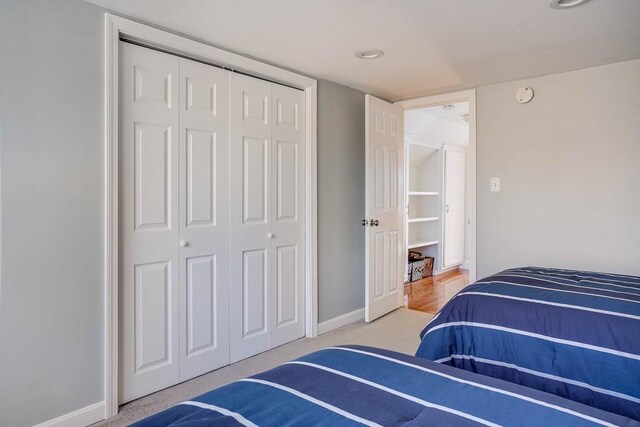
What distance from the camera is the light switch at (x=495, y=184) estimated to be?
137 inches

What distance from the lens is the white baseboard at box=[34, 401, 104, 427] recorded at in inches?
75.4

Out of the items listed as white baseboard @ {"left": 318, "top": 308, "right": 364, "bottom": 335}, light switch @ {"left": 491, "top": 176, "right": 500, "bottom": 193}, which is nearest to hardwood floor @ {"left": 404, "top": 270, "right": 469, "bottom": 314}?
white baseboard @ {"left": 318, "top": 308, "right": 364, "bottom": 335}

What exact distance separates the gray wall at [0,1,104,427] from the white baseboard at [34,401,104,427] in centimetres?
3

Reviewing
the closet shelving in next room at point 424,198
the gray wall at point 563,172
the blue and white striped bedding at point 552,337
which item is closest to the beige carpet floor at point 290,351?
the gray wall at point 563,172

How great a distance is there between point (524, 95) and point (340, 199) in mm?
1790

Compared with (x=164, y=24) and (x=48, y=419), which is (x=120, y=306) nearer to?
(x=48, y=419)

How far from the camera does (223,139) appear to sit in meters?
2.65

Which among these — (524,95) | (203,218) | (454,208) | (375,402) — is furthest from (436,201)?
(375,402)

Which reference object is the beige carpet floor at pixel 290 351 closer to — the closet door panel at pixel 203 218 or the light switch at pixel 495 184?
the closet door panel at pixel 203 218

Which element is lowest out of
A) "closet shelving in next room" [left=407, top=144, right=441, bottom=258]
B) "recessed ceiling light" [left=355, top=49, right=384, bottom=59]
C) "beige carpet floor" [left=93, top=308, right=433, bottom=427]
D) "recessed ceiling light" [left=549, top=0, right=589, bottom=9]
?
"beige carpet floor" [left=93, top=308, right=433, bottom=427]

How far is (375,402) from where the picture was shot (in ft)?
3.19

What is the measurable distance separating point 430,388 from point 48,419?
191 centimetres

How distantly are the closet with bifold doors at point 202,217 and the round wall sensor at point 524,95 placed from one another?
72.7 inches

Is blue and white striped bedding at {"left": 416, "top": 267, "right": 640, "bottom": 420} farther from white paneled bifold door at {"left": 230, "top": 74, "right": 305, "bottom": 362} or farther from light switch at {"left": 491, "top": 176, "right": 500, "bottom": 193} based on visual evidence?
light switch at {"left": 491, "top": 176, "right": 500, "bottom": 193}
